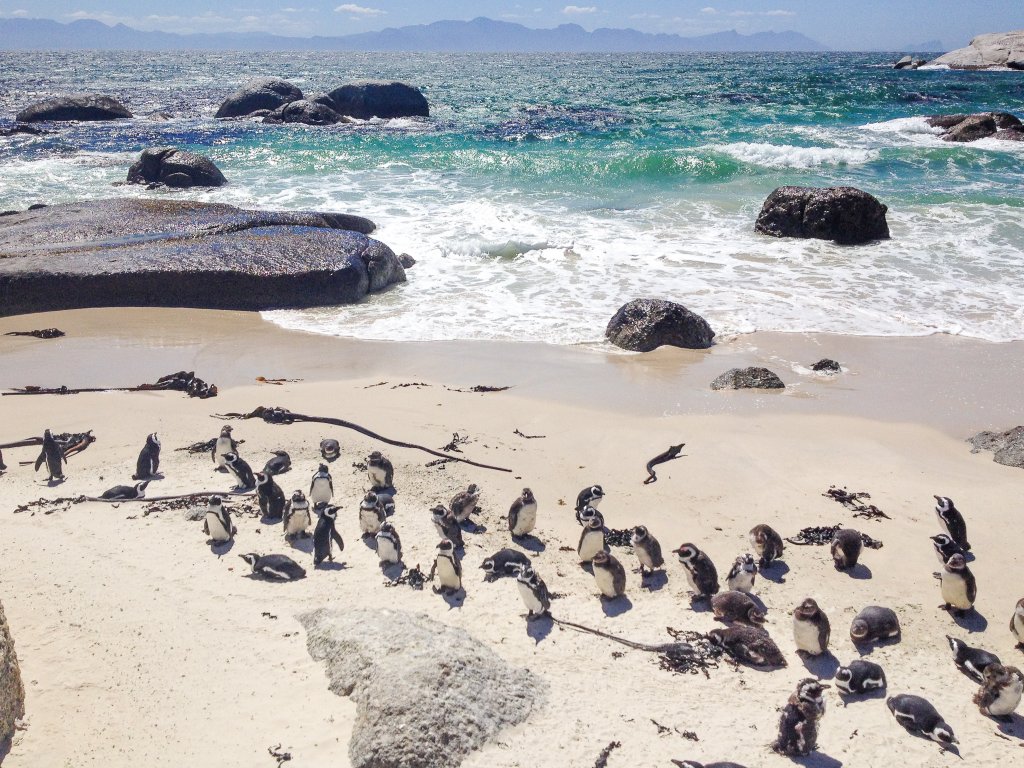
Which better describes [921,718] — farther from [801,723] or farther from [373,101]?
[373,101]

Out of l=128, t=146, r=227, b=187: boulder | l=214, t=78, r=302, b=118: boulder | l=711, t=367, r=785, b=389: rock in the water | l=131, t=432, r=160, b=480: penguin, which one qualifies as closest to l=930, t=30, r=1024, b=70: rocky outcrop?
l=214, t=78, r=302, b=118: boulder

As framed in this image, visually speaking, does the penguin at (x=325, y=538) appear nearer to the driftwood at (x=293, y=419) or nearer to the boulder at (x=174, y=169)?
the driftwood at (x=293, y=419)

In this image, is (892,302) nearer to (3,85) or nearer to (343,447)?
(343,447)

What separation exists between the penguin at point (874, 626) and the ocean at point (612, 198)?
6.42 meters

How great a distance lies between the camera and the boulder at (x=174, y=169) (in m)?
21.8

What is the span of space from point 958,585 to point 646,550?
195cm

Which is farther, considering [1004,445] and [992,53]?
[992,53]

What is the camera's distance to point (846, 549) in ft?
19.7

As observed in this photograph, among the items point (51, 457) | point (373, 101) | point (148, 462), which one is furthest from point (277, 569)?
point (373, 101)

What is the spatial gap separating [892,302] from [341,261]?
8.22m

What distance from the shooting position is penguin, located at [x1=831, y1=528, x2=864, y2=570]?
602cm

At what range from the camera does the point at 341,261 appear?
13.0 m

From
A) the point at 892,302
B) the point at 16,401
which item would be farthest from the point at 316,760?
the point at 892,302

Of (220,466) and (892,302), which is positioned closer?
(220,466)
